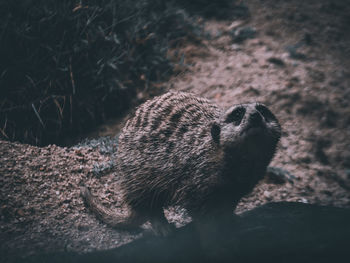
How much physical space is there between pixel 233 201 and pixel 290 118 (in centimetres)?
80

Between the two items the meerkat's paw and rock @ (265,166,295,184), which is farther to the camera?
rock @ (265,166,295,184)

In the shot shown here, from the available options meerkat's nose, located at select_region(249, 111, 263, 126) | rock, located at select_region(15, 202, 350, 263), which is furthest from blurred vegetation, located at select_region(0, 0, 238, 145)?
meerkat's nose, located at select_region(249, 111, 263, 126)

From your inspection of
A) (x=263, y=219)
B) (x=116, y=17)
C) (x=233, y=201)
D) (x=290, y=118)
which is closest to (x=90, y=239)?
(x=233, y=201)

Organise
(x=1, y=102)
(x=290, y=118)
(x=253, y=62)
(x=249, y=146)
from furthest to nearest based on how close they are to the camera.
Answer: (x=253, y=62) → (x=1, y=102) → (x=290, y=118) → (x=249, y=146)

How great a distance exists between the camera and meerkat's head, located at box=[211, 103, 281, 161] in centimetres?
114

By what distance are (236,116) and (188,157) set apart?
0.31 metres

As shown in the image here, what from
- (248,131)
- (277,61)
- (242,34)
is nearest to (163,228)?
(248,131)

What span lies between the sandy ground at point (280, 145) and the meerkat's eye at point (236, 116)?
1.42ft

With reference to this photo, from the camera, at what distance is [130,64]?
2510 mm

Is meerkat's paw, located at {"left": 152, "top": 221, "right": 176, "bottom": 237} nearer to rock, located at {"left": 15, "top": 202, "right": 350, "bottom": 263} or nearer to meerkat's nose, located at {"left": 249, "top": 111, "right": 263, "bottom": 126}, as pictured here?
rock, located at {"left": 15, "top": 202, "right": 350, "bottom": 263}

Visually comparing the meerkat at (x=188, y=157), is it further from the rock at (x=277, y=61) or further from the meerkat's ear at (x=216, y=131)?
the rock at (x=277, y=61)

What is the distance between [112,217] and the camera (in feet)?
4.86

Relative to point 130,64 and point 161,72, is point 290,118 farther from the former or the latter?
point 130,64

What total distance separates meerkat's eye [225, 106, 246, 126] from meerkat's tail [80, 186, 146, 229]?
2.38ft
